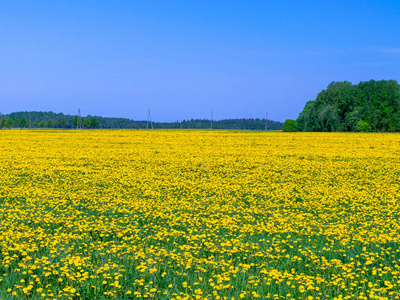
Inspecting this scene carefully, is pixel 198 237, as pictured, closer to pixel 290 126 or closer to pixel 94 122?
pixel 290 126

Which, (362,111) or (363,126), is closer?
(363,126)

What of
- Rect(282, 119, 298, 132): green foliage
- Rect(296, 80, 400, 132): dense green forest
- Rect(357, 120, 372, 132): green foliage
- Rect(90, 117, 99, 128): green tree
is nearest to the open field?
Rect(357, 120, 372, 132): green foliage

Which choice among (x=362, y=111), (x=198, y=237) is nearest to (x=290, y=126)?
(x=362, y=111)

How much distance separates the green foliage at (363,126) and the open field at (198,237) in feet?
273

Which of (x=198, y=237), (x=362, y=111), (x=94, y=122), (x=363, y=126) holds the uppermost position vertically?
(x=362, y=111)

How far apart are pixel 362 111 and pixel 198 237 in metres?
101

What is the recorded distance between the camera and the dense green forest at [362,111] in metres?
100

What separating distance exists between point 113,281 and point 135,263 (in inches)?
32.8

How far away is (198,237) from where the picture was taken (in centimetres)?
960

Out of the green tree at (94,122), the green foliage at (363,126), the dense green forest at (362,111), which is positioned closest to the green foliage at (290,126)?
the dense green forest at (362,111)

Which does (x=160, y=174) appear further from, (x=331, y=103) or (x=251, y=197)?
(x=331, y=103)

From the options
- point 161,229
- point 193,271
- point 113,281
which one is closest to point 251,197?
point 161,229

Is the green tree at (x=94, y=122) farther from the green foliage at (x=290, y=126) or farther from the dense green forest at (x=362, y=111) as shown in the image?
the green foliage at (x=290, y=126)

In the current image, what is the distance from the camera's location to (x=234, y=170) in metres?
22.6
